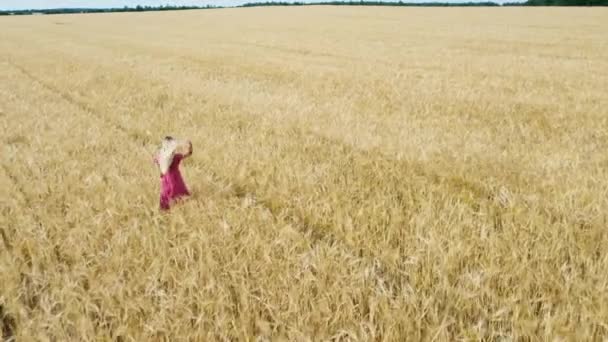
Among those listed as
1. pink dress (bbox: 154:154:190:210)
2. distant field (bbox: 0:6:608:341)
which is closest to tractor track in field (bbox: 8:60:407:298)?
distant field (bbox: 0:6:608:341)

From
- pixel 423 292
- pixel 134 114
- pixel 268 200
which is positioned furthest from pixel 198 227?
pixel 134 114

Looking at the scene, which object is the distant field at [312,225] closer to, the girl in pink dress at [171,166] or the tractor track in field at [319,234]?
the tractor track in field at [319,234]

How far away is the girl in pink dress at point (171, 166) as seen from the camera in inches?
118

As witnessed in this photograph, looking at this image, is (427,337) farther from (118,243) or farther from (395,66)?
(395,66)

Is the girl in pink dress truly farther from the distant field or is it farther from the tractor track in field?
the tractor track in field

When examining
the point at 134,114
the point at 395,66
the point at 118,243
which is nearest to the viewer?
the point at 118,243

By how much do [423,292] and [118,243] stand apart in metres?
1.63

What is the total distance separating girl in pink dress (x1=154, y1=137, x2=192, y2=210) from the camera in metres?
3.00

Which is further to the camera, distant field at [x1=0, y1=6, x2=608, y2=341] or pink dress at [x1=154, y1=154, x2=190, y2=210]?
pink dress at [x1=154, y1=154, x2=190, y2=210]

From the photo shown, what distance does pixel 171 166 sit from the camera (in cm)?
307

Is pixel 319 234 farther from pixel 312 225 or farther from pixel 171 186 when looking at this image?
pixel 171 186

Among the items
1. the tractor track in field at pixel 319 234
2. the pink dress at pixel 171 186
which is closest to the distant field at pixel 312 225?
the tractor track in field at pixel 319 234

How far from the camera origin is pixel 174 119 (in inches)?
255

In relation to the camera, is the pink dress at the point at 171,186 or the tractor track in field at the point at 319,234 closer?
the tractor track in field at the point at 319,234
